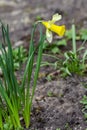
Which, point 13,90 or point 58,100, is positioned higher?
point 13,90

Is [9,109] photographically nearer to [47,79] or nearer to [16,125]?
[16,125]

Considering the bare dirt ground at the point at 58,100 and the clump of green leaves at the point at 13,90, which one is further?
the bare dirt ground at the point at 58,100

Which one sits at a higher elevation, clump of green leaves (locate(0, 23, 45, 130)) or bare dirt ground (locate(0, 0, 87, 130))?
clump of green leaves (locate(0, 23, 45, 130))

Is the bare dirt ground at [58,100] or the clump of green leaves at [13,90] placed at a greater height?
the clump of green leaves at [13,90]

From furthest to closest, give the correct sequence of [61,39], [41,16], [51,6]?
[51,6], [41,16], [61,39]

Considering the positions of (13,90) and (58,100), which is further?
(58,100)

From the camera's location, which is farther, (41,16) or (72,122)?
(41,16)

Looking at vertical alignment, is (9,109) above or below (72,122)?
above

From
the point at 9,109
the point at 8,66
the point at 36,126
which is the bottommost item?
the point at 36,126

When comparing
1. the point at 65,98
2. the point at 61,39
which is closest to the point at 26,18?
the point at 61,39

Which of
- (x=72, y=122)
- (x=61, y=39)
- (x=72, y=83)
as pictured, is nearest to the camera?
(x=72, y=122)

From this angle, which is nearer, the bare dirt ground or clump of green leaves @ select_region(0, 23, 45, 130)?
clump of green leaves @ select_region(0, 23, 45, 130)
